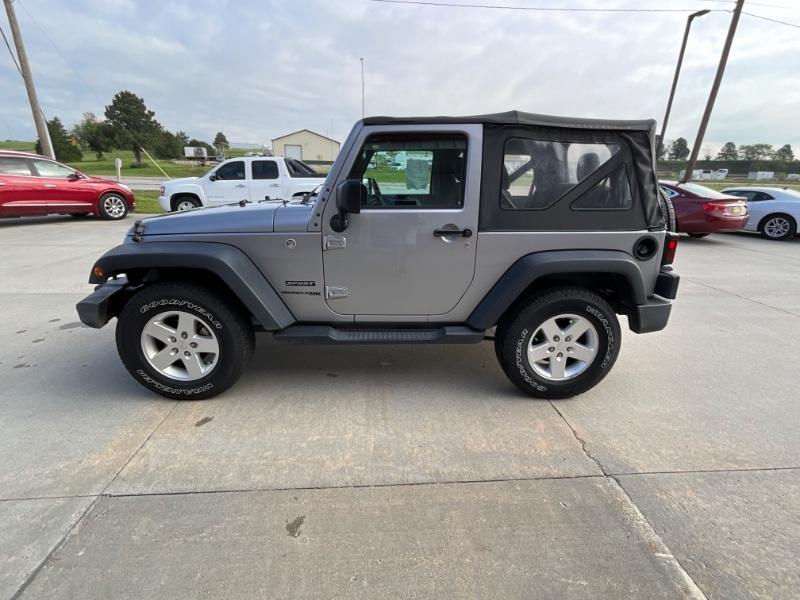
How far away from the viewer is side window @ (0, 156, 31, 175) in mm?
10219

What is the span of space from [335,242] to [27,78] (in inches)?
654

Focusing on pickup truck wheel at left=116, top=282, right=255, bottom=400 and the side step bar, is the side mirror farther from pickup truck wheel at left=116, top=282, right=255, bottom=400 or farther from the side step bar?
pickup truck wheel at left=116, top=282, right=255, bottom=400

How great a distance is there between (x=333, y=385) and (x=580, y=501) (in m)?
1.88

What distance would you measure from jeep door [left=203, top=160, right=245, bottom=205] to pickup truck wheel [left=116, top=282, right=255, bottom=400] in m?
9.36

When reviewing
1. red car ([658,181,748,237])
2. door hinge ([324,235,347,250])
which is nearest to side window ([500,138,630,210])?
door hinge ([324,235,347,250])

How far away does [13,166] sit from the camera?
407 inches

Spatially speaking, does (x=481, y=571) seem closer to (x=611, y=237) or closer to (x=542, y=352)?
(x=542, y=352)

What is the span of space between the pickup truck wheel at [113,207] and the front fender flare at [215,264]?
1059 cm

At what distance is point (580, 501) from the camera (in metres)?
2.24

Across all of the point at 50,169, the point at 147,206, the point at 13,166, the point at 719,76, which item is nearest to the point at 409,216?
the point at 13,166

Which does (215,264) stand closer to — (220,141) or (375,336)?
(375,336)

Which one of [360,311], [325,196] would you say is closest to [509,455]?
[360,311]

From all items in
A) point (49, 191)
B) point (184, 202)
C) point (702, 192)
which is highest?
point (702, 192)

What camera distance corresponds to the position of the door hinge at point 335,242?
301 centimetres
